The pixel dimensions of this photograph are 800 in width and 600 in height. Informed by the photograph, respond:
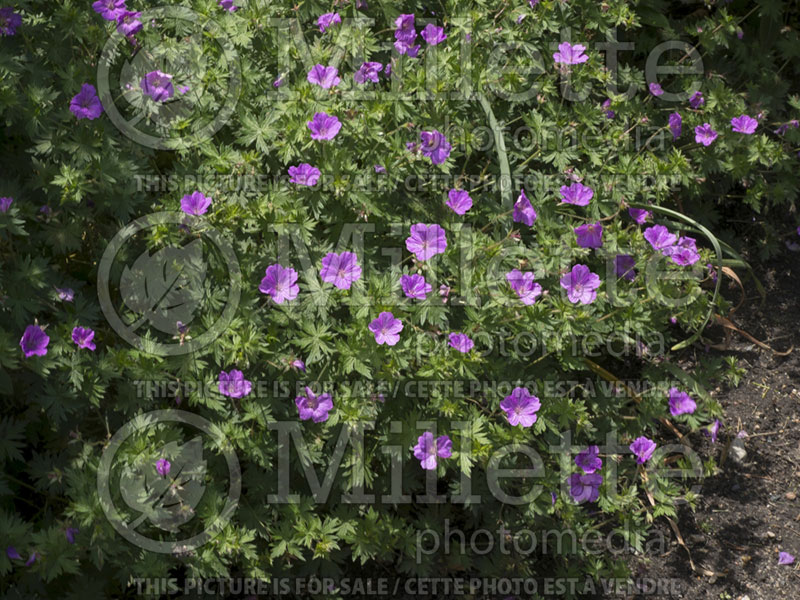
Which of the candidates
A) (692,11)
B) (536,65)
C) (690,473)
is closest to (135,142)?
(536,65)

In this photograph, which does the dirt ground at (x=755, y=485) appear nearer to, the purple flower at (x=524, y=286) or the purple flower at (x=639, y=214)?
the purple flower at (x=639, y=214)

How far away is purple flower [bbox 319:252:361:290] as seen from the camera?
2.94 meters

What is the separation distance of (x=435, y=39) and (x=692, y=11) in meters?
1.67

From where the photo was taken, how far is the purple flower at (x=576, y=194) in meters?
3.26

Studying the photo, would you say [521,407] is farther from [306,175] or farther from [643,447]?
[306,175]

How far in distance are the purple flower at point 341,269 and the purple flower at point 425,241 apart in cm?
21

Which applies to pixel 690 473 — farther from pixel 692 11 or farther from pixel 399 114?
pixel 692 11

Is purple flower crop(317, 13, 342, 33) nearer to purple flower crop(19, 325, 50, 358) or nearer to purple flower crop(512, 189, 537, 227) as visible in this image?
purple flower crop(512, 189, 537, 227)

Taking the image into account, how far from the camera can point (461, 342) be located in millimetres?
2971

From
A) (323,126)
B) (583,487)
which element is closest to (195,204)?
(323,126)

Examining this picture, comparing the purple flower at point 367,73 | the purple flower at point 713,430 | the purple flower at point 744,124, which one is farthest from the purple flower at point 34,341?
the purple flower at point 744,124

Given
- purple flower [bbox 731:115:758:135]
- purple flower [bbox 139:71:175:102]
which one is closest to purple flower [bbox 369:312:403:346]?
purple flower [bbox 139:71:175:102]

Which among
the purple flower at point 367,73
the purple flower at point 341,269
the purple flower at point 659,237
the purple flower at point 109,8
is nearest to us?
the purple flower at point 341,269

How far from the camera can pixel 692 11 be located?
14.0ft
